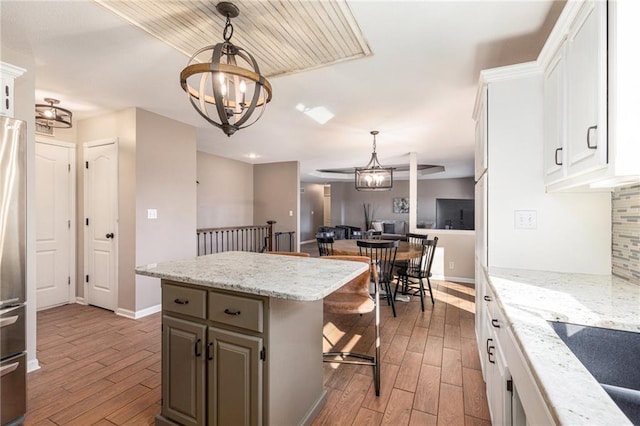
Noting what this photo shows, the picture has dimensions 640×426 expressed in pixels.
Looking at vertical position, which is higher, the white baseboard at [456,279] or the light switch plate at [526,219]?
the light switch plate at [526,219]

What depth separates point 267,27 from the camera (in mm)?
1799

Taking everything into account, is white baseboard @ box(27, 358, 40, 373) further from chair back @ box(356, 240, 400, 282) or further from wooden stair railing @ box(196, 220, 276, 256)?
wooden stair railing @ box(196, 220, 276, 256)

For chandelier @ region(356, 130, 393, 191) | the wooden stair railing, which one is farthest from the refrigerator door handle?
chandelier @ region(356, 130, 393, 191)

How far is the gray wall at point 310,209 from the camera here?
35.6ft

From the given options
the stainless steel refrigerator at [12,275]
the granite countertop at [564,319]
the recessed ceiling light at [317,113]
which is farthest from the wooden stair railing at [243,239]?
the granite countertop at [564,319]

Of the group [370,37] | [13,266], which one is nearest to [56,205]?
[13,266]

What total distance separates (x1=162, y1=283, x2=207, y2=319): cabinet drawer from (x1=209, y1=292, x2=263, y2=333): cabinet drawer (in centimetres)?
6

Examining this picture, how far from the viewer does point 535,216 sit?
177 centimetres

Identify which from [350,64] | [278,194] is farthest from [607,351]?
[278,194]

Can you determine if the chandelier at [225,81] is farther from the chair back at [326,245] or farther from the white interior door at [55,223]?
the white interior door at [55,223]

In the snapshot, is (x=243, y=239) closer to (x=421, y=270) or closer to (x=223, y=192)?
(x=223, y=192)

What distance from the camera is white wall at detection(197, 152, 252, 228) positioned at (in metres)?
6.01

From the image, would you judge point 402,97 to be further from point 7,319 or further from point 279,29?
point 7,319

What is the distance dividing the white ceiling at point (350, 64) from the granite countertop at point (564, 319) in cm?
152
